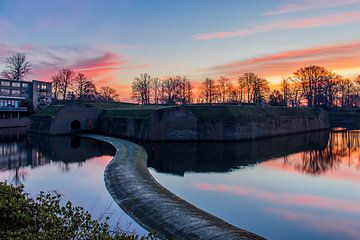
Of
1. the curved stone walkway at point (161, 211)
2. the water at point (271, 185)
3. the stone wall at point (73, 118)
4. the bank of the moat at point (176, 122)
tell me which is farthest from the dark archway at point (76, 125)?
the curved stone walkway at point (161, 211)

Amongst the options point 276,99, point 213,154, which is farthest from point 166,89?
point 213,154

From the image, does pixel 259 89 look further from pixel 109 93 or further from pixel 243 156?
pixel 243 156

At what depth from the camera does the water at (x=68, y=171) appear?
14.4 m

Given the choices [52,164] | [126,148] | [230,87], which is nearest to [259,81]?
[230,87]

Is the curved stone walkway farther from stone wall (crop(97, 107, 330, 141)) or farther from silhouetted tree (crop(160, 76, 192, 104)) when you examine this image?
silhouetted tree (crop(160, 76, 192, 104))

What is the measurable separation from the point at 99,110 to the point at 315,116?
1542 inches

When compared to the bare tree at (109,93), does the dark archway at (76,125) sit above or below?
below

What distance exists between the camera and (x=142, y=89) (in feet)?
284

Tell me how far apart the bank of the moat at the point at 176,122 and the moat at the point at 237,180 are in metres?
3.23

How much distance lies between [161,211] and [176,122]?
25340 millimetres

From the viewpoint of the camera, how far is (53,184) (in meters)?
18.3

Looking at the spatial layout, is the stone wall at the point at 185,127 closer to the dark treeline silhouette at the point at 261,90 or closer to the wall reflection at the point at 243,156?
the wall reflection at the point at 243,156

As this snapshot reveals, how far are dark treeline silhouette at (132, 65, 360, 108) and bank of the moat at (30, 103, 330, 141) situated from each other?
30700 mm

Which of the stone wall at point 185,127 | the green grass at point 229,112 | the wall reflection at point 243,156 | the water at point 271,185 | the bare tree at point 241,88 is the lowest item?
the water at point 271,185
